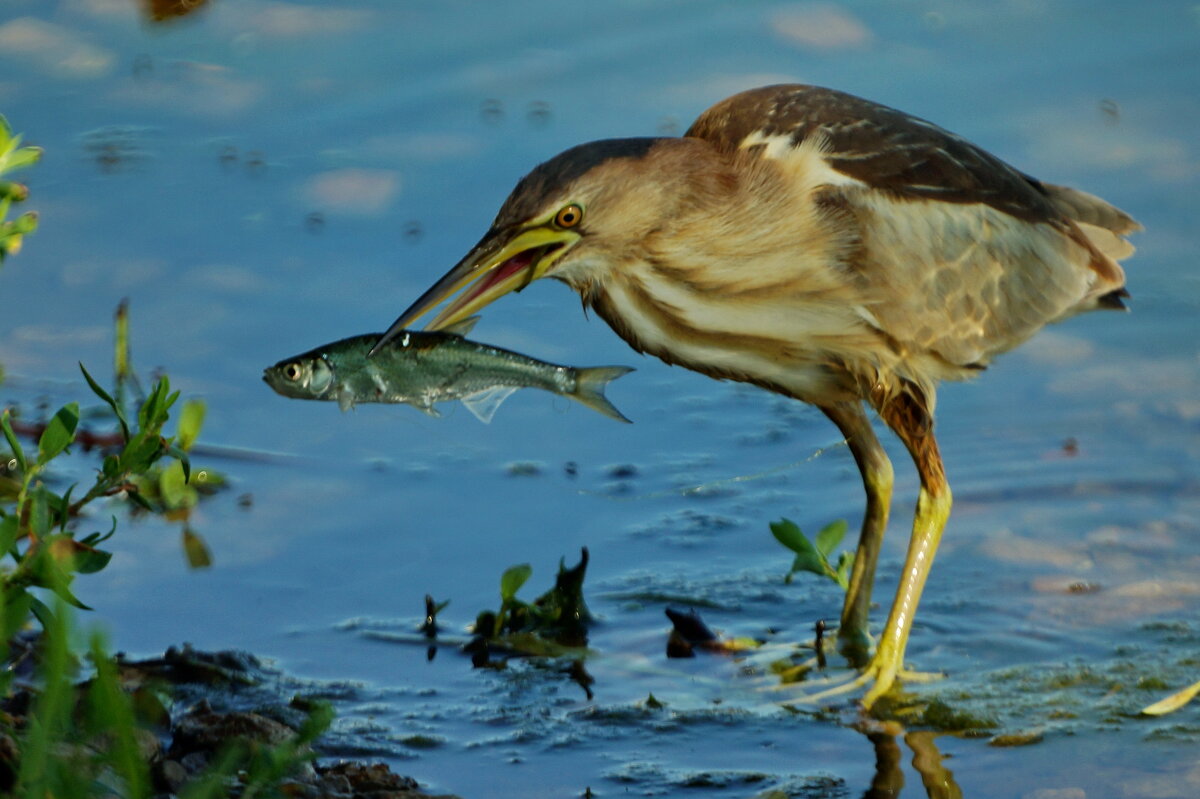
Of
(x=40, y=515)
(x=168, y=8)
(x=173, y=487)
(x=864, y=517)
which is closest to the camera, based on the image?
(x=40, y=515)

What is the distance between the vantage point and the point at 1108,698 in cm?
312

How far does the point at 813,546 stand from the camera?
11.1ft

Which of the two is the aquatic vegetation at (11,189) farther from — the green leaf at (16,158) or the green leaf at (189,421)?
the green leaf at (189,421)

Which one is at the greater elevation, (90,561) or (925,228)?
(925,228)

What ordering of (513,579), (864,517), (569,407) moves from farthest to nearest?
(569,407) < (864,517) < (513,579)

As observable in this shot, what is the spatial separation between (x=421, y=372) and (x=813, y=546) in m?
0.85

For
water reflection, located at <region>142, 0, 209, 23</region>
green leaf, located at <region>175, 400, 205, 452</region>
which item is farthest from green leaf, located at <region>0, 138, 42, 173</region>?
water reflection, located at <region>142, 0, 209, 23</region>

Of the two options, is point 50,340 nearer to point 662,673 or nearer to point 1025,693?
point 662,673

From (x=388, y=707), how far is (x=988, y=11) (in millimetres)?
3992

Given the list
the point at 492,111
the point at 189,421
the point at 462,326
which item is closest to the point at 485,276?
the point at 462,326

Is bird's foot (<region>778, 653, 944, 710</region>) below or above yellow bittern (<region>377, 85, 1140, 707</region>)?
below

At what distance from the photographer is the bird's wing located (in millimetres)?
3299

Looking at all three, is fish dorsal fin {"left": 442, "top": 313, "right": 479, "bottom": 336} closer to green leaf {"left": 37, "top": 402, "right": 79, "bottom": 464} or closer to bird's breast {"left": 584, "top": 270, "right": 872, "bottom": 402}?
bird's breast {"left": 584, "top": 270, "right": 872, "bottom": 402}

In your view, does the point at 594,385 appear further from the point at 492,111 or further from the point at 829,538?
the point at 492,111
